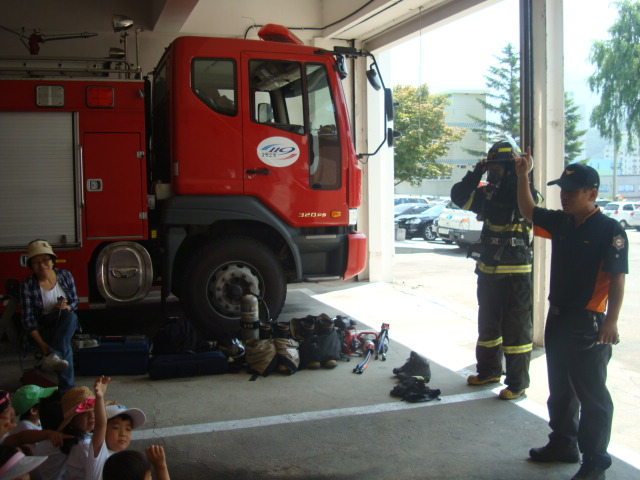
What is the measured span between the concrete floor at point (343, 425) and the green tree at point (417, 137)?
64.7ft

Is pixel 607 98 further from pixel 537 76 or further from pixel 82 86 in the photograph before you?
pixel 82 86

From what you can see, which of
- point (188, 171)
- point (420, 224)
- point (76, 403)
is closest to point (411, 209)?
point (420, 224)

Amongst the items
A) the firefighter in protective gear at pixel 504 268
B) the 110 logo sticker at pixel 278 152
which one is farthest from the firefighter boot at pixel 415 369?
the 110 logo sticker at pixel 278 152

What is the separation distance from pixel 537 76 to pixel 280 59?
2.60 meters

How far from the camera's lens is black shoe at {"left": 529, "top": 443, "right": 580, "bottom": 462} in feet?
12.3

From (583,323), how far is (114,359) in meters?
3.95

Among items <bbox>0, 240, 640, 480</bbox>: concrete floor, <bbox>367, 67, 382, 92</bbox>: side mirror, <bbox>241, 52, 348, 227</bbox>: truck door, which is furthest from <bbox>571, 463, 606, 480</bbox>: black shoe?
<bbox>367, 67, 382, 92</bbox>: side mirror

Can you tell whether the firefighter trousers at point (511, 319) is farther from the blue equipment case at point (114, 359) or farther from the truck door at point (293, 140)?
the blue equipment case at point (114, 359)

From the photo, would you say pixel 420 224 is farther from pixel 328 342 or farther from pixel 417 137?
pixel 328 342

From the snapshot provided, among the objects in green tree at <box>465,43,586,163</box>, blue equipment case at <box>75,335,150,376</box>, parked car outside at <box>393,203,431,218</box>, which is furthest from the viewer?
green tree at <box>465,43,586,163</box>

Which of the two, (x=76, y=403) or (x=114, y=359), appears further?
(x=114, y=359)

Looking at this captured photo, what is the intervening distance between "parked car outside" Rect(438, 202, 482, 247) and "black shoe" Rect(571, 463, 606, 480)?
555 inches

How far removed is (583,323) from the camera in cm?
345

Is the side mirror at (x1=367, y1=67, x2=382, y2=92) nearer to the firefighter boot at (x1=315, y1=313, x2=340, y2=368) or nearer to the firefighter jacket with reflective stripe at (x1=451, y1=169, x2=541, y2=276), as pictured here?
the firefighter jacket with reflective stripe at (x1=451, y1=169, x2=541, y2=276)
